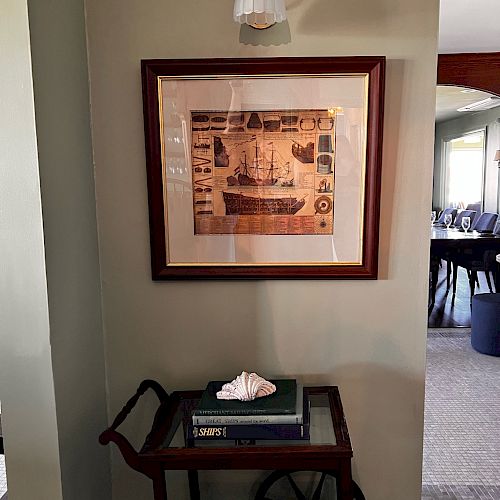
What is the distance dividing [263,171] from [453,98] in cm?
597

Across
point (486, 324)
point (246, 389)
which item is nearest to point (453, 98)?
point (486, 324)

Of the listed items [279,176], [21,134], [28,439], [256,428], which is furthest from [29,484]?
[279,176]

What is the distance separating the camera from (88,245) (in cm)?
148

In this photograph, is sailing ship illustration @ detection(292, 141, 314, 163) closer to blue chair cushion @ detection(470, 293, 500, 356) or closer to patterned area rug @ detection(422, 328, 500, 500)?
patterned area rug @ detection(422, 328, 500, 500)

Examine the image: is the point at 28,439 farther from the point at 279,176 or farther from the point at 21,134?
the point at 279,176

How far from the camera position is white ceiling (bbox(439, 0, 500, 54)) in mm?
2973

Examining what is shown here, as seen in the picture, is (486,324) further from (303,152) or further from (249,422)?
(249,422)

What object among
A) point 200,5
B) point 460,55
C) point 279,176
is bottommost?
point 279,176

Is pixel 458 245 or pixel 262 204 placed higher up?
pixel 262 204

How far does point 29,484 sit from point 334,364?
3.03 ft

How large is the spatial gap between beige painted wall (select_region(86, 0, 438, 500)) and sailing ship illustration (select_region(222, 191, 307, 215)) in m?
0.23

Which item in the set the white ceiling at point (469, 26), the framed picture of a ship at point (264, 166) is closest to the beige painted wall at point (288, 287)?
the framed picture of a ship at point (264, 166)

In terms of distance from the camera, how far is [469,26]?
3.39 m

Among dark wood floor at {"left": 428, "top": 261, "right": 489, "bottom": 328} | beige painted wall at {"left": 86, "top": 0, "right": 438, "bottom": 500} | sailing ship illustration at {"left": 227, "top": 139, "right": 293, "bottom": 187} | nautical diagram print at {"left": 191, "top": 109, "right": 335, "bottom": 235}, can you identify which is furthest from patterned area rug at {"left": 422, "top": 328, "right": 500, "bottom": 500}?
sailing ship illustration at {"left": 227, "top": 139, "right": 293, "bottom": 187}
